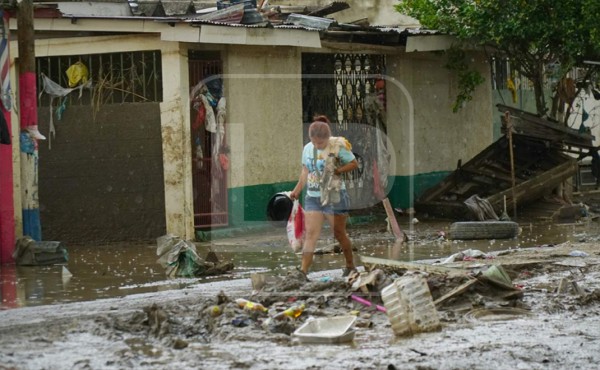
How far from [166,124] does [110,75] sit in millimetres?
1142

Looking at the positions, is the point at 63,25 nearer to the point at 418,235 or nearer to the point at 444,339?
the point at 418,235

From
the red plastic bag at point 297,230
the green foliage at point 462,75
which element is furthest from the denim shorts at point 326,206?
the green foliage at point 462,75

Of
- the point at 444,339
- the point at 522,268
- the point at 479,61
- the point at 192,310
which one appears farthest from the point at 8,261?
the point at 479,61

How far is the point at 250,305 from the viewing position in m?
9.38

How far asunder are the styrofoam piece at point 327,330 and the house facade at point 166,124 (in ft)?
24.2

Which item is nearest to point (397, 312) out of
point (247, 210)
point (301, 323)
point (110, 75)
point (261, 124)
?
point (301, 323)

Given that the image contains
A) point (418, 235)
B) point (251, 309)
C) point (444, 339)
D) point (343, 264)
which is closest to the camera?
point (444, 339)

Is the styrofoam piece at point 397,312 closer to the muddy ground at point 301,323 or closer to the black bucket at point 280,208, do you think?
the muddy ground at point 301,323

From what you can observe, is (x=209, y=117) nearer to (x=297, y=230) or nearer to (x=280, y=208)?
(x=280, y=208)

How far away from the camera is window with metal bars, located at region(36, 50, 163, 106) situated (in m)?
16.5

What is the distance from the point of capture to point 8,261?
45.3 ft

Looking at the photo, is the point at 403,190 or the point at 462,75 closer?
the point at 403,190

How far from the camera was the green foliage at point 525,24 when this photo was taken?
63.0 feet

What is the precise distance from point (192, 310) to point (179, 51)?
23.9ft
